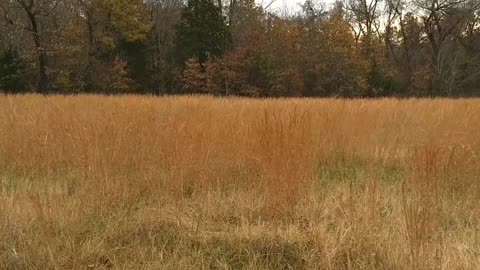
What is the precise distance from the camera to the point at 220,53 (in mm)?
34562

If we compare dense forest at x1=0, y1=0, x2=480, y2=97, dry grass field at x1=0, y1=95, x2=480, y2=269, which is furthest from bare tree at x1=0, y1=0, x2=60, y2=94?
dry grass field at x1=0, y1=95, x2=480, y2=269

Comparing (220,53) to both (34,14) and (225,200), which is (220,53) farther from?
(225,200)

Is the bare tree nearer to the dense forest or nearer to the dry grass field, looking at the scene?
the dense forest

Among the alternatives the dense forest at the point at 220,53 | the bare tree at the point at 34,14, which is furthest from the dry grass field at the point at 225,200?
the dense forest at the point at 220,53

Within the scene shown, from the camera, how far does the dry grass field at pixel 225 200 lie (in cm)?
260

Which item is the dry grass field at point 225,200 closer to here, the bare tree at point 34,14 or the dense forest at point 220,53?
the bare tree at point 34,14

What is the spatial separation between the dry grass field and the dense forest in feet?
76.3

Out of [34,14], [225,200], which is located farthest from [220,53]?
[225,200]

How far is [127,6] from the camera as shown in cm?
3566

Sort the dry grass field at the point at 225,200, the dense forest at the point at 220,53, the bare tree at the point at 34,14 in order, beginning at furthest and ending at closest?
the dense forest at the point at 220,53
the bare tree at the point at 34,14
the dry grass field at the point at 225,200

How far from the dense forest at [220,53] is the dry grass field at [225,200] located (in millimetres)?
23242

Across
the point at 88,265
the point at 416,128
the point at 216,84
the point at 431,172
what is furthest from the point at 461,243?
the point at 216,84

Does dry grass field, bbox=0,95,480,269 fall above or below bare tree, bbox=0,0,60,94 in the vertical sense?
below

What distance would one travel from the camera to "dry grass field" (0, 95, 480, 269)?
2598 millimetres
